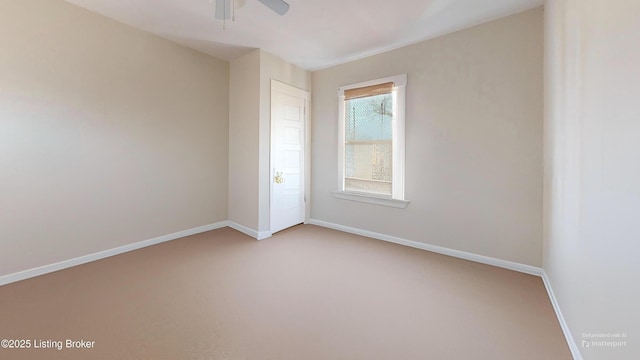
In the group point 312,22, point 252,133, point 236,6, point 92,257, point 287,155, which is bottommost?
point 92,257

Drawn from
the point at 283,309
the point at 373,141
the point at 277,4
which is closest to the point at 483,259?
the point at 373,141

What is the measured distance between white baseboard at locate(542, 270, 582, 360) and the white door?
3.07 m

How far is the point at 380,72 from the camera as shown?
132 inches

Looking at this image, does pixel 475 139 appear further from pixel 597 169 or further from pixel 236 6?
pixel 236 6

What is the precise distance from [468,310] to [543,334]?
16.7 inches

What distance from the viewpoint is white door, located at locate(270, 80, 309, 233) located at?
140 inches

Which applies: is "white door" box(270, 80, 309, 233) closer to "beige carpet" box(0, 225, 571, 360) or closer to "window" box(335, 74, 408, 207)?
"window" box(335, 74, 408, 207)

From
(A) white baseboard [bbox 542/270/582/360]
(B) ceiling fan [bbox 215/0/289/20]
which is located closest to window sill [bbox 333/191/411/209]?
(A) white baseboard [bbox 542/270/582/360]

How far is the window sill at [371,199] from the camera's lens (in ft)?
10.5

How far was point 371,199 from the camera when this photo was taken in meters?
3.50

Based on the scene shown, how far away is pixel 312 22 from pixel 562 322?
342 centimetres

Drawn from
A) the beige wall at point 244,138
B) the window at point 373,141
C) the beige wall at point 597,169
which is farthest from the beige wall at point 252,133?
the beige wall at point 597,169

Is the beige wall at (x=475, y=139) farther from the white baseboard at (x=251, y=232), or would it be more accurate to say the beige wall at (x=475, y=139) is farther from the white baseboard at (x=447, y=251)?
the white baseboard at (x=251, y=232)

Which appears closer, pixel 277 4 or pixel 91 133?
pixel 277 4
